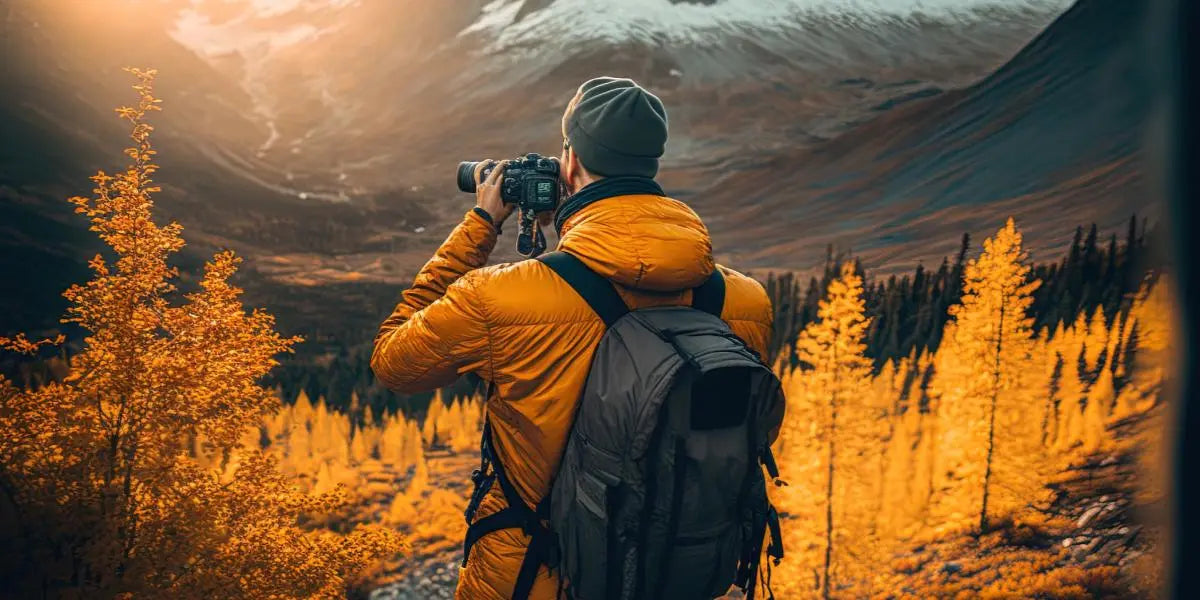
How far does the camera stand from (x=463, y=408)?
30.5 ft

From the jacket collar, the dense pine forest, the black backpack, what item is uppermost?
the dense pine forest

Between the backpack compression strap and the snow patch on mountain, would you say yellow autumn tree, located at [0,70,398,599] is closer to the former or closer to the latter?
the backpack compression strap

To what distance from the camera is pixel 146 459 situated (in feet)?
12.2

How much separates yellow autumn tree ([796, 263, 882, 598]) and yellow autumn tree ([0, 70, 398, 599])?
4.44 meters

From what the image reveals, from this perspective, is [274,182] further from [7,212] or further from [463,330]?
[463,330]

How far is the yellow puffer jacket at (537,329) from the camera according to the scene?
4.58 ft

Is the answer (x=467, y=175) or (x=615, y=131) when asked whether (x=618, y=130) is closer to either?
(x=615, y=131)

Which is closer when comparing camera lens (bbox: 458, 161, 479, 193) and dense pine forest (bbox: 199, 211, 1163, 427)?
camera lens (bbox: 458, 161, 479, 193)

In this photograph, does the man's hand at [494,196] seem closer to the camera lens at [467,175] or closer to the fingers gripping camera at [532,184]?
the fingers gripping camera at [532,184]

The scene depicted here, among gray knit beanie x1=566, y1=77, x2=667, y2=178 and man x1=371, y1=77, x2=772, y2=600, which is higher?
gray knit beanie x1=566, y1=77, x2=667, y2=178

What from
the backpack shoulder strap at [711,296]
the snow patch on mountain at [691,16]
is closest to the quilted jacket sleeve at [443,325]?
the backpack shoulder strap at [711,296]

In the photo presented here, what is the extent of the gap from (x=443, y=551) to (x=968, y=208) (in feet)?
23.8

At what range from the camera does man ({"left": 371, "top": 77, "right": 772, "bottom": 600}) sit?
1.40m

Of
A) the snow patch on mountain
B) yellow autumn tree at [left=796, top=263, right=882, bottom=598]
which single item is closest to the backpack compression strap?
yellow autumn tree at [left=796, top=263, right=882, bottom=598]
